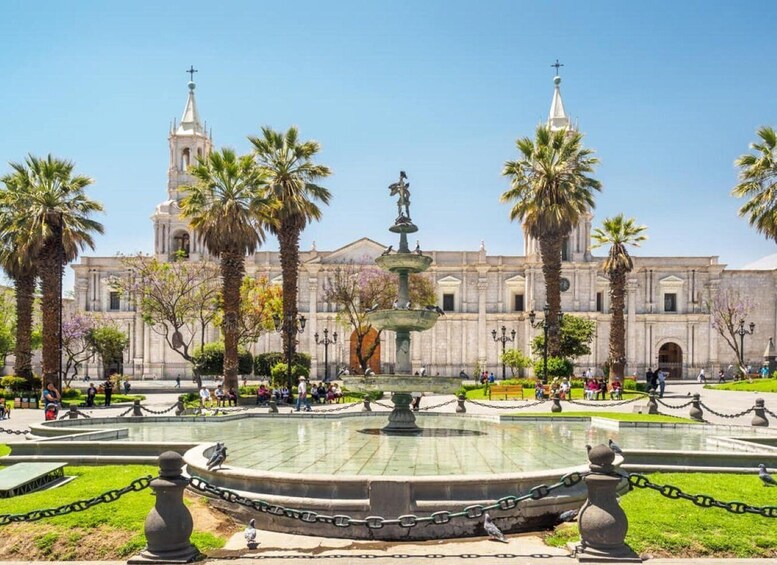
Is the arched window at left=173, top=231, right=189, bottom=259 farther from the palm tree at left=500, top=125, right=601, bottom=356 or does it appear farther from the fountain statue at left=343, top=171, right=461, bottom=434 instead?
the fountain statue at left=343, top=171, right=461, bottom=434

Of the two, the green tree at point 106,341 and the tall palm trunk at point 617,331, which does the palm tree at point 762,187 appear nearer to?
the tall palm trunk at point 617,331

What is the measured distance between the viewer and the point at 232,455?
37.0ft

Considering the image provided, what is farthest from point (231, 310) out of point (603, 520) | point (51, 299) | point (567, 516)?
point (603, 520)

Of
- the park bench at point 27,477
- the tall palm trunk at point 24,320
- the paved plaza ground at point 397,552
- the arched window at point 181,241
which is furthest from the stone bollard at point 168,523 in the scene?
the arched window at point 181,241

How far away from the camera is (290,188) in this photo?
105ft

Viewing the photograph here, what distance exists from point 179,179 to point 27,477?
47.9 meters

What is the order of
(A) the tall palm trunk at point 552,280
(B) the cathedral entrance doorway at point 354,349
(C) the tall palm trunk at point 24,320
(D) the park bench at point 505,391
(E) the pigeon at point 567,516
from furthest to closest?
1. (B) the cathedral entrance doorway at point 354,349
2. (A) the tall palm trunk at point 552,280
3. (C) the tall palm trunk at point 24,320
4. (D) the park bench at point 505,391
5. (E) the pigeon at point 567,516

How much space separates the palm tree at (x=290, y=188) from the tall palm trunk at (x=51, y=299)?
8520 millimetres

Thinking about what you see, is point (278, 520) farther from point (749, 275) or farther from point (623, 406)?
point (749, 275)

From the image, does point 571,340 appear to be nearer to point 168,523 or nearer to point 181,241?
point 181,241

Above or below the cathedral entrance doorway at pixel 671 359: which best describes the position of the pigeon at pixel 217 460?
above

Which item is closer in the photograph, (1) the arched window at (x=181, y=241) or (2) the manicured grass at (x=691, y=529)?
(2) the manicured grass at (x=691, y=529)

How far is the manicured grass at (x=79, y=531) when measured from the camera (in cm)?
748

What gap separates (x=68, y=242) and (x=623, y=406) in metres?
22.4
